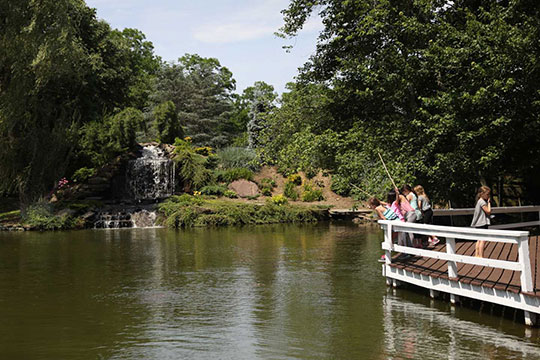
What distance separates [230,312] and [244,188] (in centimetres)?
2649

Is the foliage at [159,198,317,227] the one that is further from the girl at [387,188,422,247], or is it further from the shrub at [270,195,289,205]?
the girl at [387,188,422,247]

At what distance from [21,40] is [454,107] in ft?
63.0

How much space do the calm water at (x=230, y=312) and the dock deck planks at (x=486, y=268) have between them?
0.56m

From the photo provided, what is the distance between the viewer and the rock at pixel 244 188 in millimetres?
35409

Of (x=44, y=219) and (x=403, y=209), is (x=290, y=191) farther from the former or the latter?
(x=403, y=209)

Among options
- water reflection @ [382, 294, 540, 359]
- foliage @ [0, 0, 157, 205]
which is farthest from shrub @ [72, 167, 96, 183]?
water reflection @ [382, 294, 540, 359]

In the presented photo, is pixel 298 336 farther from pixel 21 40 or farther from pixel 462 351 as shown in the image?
pixel 21 40

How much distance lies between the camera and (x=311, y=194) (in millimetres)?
35875

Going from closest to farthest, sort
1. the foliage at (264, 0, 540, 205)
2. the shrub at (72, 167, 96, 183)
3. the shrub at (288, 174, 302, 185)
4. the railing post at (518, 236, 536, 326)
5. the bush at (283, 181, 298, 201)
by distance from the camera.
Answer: the railing post at (518, 236, 536, 326), the foliage at (264, 0, 540, 205), the shrub at (72, 167, 96, 183), the bush at (283, 181, 298, 201), the shrub at (288, 174, 302, 185)

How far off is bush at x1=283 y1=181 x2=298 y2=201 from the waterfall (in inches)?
303

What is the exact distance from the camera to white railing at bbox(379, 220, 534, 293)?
25.2ft

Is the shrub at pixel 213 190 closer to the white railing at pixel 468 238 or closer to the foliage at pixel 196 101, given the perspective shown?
the foliage at pixel 196 101

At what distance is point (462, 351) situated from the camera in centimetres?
698

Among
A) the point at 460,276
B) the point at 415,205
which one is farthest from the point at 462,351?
the point at 415,205
